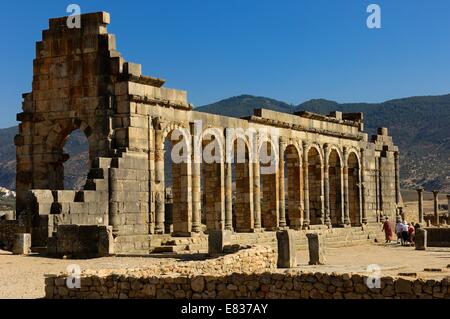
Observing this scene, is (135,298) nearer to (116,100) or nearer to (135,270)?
(135,270)

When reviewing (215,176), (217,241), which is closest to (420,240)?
(215,176)

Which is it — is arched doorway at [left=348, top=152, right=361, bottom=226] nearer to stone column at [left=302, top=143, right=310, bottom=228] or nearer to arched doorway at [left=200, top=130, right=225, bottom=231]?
stone column at [left=302, top=143, right=310, bottom=228]

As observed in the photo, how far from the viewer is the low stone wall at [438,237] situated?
37.0 meters

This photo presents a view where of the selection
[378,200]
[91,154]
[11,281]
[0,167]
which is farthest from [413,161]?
[11,281]

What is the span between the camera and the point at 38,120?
89.5 ft

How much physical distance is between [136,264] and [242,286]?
7.22m

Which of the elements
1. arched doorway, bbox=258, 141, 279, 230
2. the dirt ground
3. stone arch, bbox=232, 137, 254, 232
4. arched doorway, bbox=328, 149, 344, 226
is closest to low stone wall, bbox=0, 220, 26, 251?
the dirt ground

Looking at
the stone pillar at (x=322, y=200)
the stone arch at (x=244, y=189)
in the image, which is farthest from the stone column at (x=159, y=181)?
the stone pillar at (x=322, y=200)

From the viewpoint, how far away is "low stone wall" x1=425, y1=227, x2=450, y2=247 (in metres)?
37.0

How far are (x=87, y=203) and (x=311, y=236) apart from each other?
256 inches

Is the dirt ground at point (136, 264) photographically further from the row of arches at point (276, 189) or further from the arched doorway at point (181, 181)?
the arched doorway at point (181, 181)

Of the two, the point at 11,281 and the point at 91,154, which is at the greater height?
the point at 91,154

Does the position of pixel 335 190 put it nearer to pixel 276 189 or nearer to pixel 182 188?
pixel 276 189

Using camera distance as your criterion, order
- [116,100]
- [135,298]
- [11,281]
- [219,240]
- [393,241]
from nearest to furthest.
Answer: [135,298] < [11,281] < [219,240] < [116,100] < [393,241]
